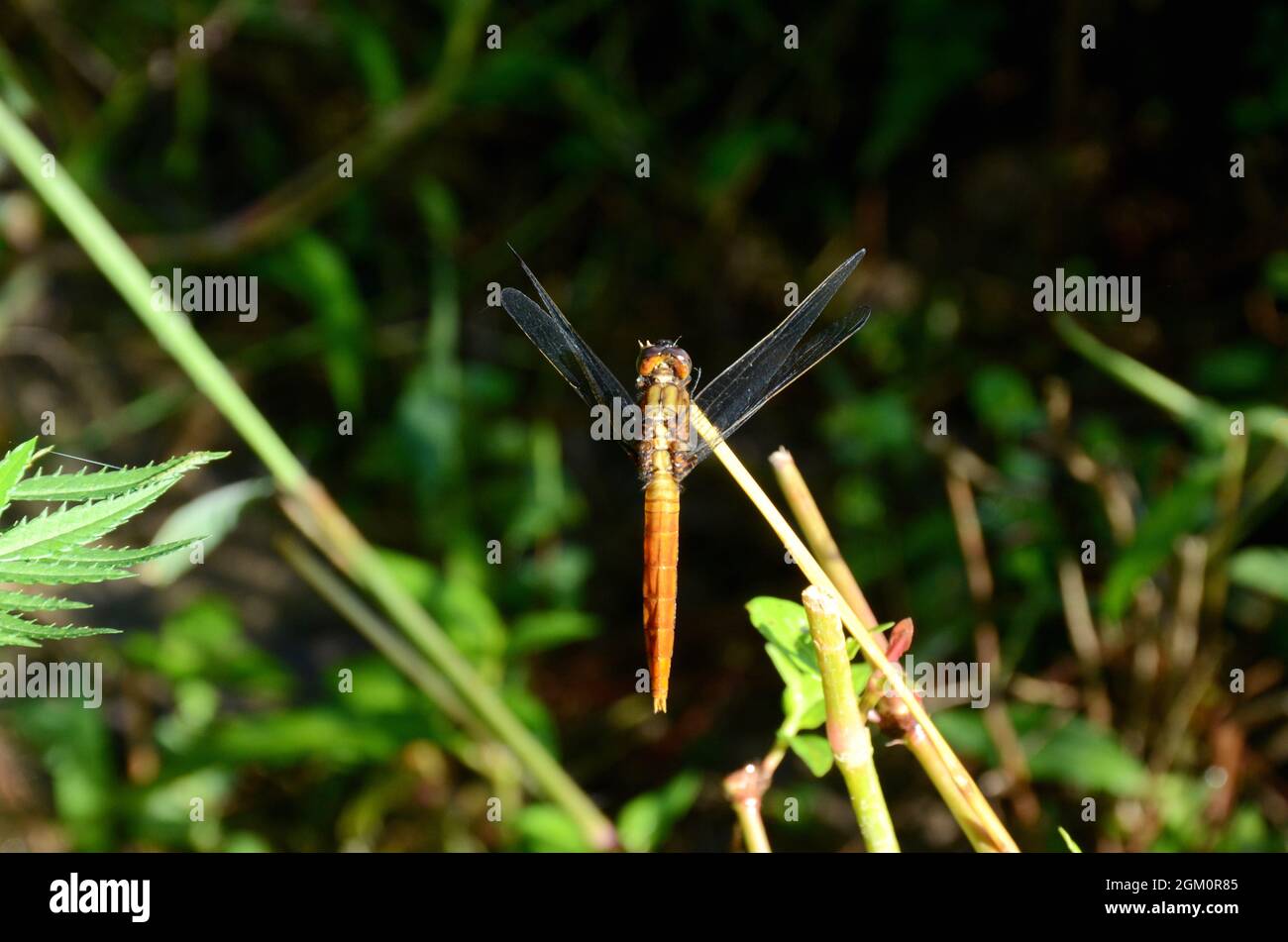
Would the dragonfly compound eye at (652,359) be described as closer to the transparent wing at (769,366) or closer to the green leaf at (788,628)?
the transparent wing at (769,366)

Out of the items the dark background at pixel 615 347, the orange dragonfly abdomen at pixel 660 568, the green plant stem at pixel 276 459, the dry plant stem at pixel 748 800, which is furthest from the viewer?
the dark background at pixel 615 347

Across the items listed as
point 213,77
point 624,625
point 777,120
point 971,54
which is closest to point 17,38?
point 213,77

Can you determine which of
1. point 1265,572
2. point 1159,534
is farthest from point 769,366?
point 1265,572

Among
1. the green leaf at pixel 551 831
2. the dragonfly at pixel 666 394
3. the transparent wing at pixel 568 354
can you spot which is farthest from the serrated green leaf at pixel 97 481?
the green leaf at pixel 551 831

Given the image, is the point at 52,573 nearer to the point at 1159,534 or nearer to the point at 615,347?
the point at 1159,534

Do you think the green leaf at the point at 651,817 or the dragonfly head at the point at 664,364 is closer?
the dragonfly head at the point at 664,364

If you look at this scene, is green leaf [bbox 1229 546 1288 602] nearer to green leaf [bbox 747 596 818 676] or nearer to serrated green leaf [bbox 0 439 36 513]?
green leaf [bbox 747 596 818 676]
